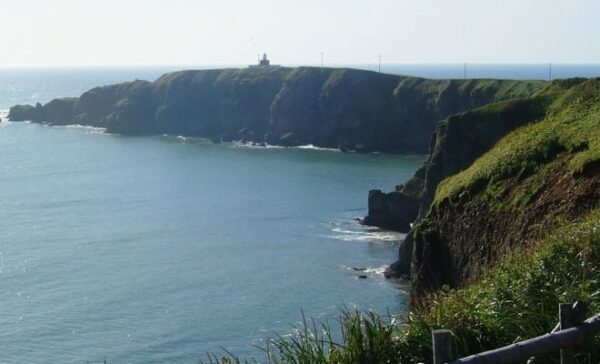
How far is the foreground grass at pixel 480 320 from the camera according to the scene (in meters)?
11.1

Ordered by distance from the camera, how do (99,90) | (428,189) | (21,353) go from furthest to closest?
1. (99,90)
2. (428,189)
3. (21,353)

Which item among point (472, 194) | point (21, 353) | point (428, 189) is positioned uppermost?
point (472, 194)

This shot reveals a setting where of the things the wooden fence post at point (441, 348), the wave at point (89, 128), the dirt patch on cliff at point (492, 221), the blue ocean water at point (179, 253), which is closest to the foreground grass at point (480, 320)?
the wooden fence post at point (441, 348)

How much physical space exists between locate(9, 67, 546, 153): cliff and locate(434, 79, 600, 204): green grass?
284ft

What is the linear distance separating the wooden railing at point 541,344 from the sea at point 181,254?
703 cm

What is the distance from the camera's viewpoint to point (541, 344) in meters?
8.54

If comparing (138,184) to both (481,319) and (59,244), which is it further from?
(481,319)

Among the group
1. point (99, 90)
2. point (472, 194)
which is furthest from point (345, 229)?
point (99, 90)

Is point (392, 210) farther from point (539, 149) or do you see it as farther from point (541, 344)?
point (541, 344)

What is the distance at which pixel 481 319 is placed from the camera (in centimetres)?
1182

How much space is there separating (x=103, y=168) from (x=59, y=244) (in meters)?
52.2

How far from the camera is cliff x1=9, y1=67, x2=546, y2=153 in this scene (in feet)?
469

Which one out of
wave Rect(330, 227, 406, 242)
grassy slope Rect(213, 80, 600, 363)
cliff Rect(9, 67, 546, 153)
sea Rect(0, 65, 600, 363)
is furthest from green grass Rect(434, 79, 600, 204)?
cliff Rect(9, 67, 546, 153)

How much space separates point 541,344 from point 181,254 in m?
61.9
